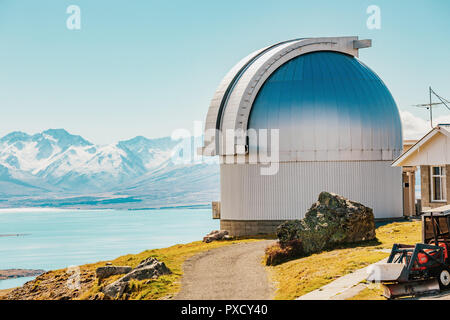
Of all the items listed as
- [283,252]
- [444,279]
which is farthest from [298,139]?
[444,279]

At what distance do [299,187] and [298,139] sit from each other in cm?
315

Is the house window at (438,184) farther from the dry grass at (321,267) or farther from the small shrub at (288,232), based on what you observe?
the small shrub at (288,232)

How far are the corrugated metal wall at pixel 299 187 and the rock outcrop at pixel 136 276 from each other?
15.8 meters

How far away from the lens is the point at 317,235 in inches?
1113

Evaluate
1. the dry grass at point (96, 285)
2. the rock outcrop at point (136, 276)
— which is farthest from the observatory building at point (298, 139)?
the rock outcrop at point (136, 276)

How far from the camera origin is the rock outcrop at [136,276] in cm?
2403

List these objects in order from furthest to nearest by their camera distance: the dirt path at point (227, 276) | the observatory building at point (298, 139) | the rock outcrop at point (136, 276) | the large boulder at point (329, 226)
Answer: the observatory building at point (298, 139) < the large boulder at point (329, 226) < the rock outcrop at point (136, 276) < the dirt path at point (227, 276)

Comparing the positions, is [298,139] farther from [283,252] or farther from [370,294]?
[370,294]

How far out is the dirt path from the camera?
21.3m

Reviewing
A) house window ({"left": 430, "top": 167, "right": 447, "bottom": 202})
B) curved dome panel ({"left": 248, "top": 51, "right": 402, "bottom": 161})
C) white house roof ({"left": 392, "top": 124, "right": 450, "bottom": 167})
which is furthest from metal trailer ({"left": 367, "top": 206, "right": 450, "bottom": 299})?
curved dome panel ({"left": 248, "top": 51, "right": 402, "bottom": 161})

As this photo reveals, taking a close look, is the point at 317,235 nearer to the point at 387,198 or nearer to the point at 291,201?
the point at 291,201

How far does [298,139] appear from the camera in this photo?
130 feet

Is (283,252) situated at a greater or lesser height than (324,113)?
lesser
